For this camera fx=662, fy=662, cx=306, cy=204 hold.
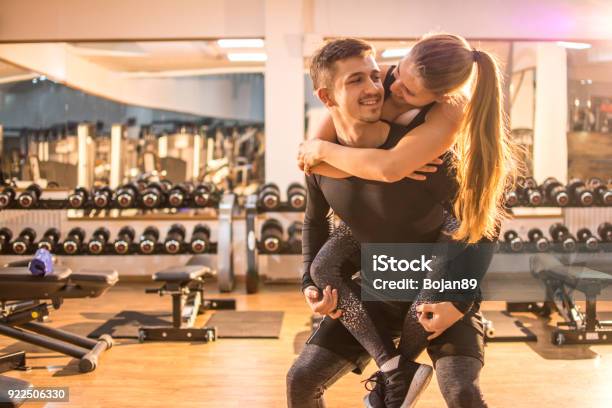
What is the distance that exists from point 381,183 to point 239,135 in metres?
4.60

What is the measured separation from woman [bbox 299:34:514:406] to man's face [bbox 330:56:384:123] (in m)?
0.05

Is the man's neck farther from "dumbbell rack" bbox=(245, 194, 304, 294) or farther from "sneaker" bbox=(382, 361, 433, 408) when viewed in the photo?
"dumbbell rack" bbox=(245, 194, 304, 294)

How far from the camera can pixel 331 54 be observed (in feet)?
4.62

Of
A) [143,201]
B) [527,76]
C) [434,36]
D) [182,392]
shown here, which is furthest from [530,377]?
[527,76]

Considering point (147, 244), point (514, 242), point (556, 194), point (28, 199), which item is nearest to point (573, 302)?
point (514, 242)

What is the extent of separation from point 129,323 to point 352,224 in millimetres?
2948

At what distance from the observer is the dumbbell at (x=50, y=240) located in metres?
4.91

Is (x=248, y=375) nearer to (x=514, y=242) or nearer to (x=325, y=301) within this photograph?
(x=325, y=301)

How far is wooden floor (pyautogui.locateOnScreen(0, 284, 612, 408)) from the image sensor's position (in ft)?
8.98

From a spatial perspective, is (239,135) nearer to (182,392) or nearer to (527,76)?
(527,76)

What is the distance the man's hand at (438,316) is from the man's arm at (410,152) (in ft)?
→ 0.92

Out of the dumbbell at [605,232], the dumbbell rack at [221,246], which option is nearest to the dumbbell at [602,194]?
the dumbbell at [605,232]

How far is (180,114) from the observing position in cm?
598

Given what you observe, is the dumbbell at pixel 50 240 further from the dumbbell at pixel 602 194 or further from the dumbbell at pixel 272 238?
the dumbbell at pixel 602 194
